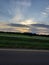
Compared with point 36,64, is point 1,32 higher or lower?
higher

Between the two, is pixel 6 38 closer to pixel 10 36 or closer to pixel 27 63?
pixel 10 36

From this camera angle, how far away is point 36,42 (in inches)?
560

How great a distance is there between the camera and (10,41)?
14.2 m

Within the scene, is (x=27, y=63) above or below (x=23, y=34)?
below

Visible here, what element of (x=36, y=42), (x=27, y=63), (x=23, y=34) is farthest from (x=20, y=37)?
(x=27, y=63)

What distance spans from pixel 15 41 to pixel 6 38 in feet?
2.63

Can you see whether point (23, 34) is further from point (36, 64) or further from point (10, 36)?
point (36, 64)

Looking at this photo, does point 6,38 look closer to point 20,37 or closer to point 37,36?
point 20,37

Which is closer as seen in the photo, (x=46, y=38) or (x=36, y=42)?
(x=36, y=42)

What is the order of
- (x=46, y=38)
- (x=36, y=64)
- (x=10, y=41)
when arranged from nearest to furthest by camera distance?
(x=36, y=64) → (x=10, y=41) → (x=46, y=38)

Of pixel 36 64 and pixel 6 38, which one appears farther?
pixel 6 38

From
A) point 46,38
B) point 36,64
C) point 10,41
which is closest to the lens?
point 36,64

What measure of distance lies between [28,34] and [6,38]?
1.40 meters

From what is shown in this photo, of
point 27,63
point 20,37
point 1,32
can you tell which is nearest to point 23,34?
point 20,37
